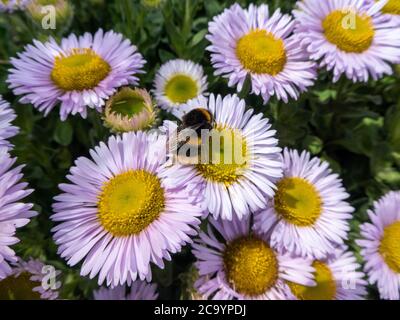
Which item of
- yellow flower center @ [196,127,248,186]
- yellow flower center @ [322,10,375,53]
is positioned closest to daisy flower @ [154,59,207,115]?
yellow flower center @ [196,127,248,186]

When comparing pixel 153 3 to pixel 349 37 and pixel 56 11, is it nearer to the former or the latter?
pixel 56 11

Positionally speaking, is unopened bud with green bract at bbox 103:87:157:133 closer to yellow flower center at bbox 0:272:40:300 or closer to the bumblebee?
the bumblebee

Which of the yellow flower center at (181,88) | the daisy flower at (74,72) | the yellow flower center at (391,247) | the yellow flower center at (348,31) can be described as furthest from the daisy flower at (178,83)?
the yellow flower center at (391,247)

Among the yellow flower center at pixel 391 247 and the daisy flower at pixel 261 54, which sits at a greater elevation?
the daisy flower at pixel 261 54

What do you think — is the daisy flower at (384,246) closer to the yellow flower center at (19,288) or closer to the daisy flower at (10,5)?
the yellow flower center at (19,288)
